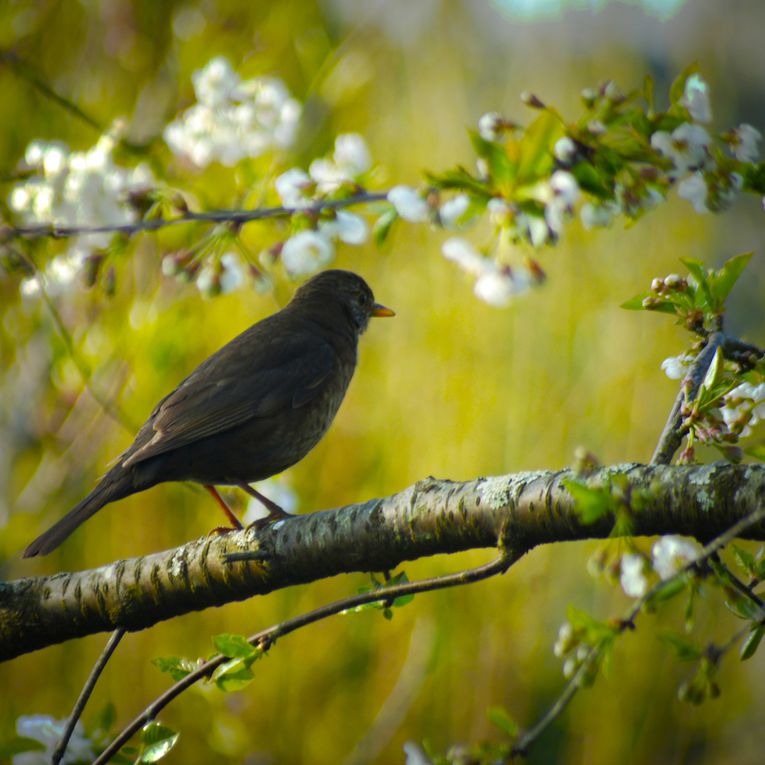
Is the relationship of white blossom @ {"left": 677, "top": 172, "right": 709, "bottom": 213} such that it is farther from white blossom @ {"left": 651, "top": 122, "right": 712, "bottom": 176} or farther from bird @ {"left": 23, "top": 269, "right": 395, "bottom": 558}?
bird @ {"left": 23, "top": 269, "right": 395, "bottom": 558}

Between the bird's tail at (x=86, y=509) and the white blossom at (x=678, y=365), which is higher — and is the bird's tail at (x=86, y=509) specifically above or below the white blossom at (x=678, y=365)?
above

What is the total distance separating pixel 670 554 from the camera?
5.61 feet

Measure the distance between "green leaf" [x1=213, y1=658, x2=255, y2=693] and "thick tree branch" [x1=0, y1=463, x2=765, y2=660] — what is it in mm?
345

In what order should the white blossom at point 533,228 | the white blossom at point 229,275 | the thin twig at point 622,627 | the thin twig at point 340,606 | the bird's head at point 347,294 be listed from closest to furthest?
the thin twig at point 622,627, the thin twig at point 340,606, the white blossom at point 533,228, the white blossom at point 229,275, the bird's head at point 347,294

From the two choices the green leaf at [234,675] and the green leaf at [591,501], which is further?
the green leaf at [234,675]

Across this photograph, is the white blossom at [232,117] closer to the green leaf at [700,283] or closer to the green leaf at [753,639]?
the green leaf at [700,283]

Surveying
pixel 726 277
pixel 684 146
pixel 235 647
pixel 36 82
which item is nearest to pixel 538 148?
pixel 684 146

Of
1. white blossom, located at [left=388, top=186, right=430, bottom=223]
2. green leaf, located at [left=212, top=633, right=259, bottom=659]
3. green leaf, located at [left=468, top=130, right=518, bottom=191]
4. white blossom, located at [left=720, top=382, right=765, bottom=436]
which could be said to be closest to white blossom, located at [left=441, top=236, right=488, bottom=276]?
white blossom, located at [left=388, top=186, right=430, bottom=223]

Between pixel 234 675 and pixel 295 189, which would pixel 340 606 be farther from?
pixel 295 189

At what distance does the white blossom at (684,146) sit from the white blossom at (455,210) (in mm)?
410

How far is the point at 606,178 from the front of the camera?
6.53ft

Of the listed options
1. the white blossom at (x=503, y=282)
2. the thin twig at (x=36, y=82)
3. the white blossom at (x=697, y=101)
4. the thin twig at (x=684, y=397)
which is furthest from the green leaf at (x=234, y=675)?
the thin twig at (x=36, y=82)

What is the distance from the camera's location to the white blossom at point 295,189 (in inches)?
93.0

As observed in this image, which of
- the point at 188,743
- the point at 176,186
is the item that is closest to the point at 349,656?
the point at 188,743
